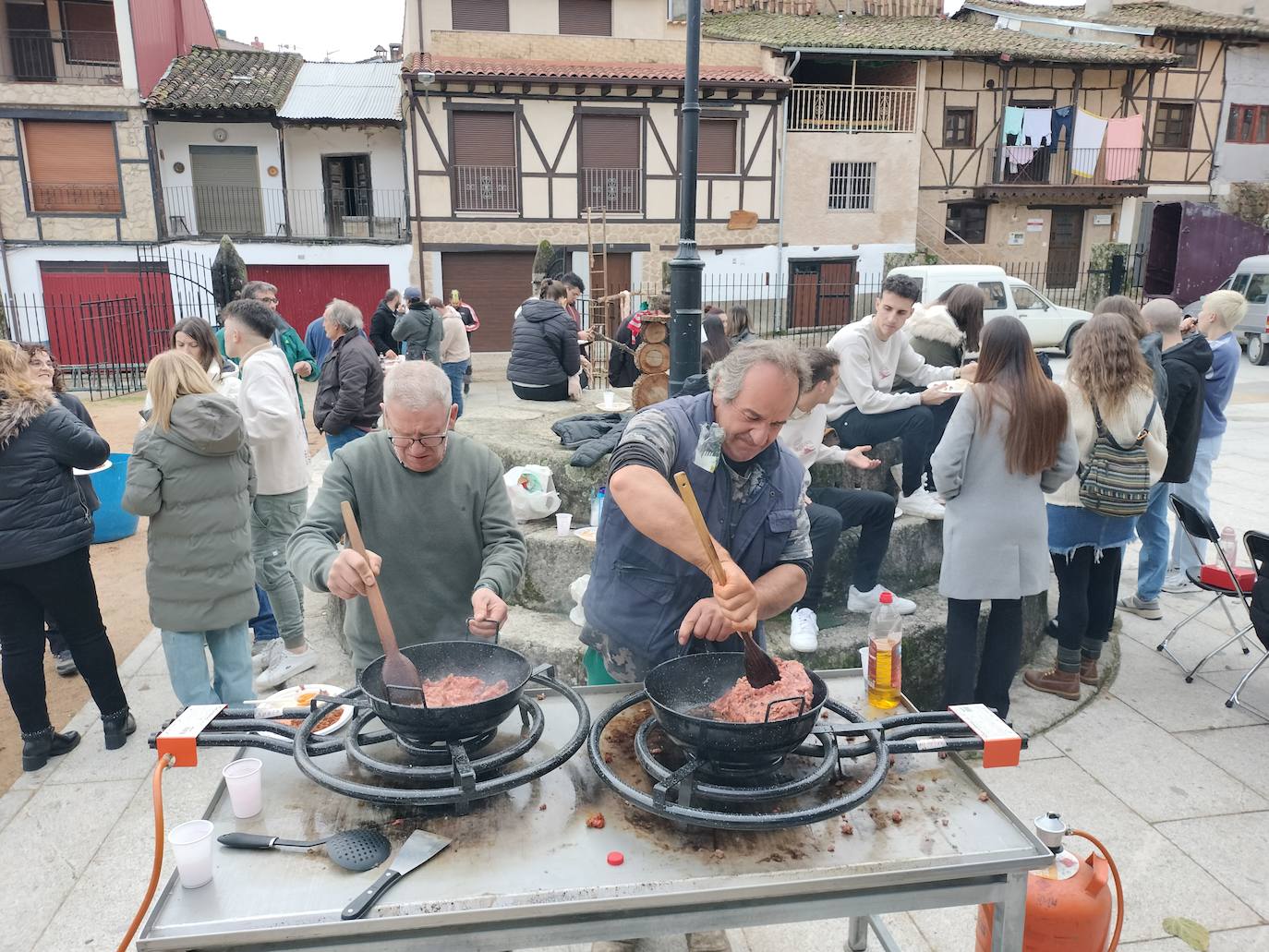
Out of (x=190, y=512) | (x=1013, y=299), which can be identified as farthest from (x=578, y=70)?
(x=190, y=512)

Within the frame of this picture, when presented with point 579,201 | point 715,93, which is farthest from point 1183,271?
point 579,201

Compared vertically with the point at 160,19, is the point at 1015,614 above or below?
below

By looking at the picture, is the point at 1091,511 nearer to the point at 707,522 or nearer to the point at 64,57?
the point at 707,522

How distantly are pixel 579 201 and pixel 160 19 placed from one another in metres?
11.1

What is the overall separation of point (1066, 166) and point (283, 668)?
26.3m

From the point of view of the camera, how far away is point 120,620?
5.92 meters

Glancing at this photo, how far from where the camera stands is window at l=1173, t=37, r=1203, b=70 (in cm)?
2547

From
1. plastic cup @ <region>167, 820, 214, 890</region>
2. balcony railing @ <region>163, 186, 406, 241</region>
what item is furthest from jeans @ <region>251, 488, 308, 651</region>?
balcony railing @ <region>163, 186, 406, 241</region>

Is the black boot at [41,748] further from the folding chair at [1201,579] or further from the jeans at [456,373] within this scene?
the jeans at [456,373]

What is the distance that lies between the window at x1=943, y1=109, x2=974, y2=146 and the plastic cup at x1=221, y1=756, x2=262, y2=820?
25.9 meters

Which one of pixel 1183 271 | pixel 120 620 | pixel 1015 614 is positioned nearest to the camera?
pixel 1015 614

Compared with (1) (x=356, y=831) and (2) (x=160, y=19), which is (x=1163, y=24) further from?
(1) (x=356, y=831)

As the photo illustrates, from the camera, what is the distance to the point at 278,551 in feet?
16.4

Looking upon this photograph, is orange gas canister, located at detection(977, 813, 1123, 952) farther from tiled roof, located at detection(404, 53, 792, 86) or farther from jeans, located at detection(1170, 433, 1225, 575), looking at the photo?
tiled roof, located at detection(404, 53, 792, 86)
